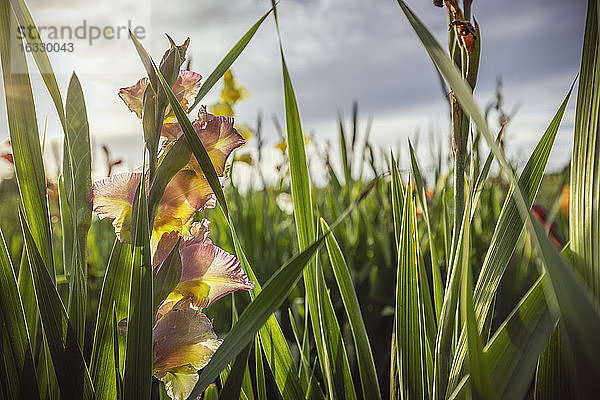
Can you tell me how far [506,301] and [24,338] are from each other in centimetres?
75

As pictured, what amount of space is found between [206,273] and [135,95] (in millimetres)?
127

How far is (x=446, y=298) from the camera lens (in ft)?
1.12

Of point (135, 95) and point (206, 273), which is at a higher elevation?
point (135, 95)

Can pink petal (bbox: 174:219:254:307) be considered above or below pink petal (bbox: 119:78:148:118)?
below

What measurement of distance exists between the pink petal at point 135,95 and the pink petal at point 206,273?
0.09 meters

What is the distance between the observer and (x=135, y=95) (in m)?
0.33

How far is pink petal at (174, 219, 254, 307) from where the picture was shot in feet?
1.06

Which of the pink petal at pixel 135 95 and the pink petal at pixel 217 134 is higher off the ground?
the pink petal at pixel 135 95

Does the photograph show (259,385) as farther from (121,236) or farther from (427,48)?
(427,48)

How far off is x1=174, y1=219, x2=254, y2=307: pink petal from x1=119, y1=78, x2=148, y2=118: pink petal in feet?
0.31

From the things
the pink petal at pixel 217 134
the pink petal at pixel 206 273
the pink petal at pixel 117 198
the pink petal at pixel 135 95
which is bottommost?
the pink petal at pixel 206 273

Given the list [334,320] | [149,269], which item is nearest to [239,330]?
[149,269]

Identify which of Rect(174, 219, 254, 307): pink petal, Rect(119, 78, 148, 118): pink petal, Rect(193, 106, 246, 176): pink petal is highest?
Rect(119, 78, 148, 118): pink petal

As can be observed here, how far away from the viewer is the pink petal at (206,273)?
0.32 meters
